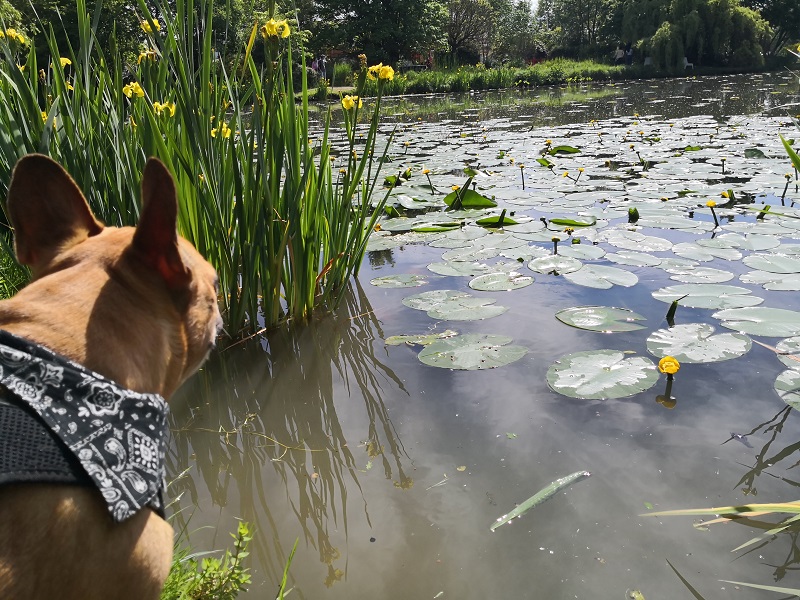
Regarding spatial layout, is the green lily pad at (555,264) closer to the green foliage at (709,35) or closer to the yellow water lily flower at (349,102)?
the yellow water lily flower at (349,102)

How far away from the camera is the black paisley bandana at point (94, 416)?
0.82 metres

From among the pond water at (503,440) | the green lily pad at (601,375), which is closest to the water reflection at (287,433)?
the pond water at (503,440)

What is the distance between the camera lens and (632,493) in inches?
62.7

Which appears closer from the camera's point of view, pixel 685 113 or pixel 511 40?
pixel 685 113

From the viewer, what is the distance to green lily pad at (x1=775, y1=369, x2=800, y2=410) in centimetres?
183

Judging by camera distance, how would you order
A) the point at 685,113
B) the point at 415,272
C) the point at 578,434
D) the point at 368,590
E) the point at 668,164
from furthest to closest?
the point at 685,113 → the point at 668,164 → the point at 415,272 → the point at 578,434 → the point at 368,590

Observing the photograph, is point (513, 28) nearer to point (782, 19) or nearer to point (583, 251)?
point (782, 19)

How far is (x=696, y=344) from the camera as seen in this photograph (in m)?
2.24

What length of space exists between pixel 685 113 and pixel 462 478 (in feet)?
32.6

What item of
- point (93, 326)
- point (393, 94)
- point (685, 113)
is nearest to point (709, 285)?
point (93, 326)

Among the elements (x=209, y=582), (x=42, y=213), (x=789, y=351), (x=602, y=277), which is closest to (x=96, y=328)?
(x=42, y=213)

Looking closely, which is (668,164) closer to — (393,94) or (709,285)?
(709,285)

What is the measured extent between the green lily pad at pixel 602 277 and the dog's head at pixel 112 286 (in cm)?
213

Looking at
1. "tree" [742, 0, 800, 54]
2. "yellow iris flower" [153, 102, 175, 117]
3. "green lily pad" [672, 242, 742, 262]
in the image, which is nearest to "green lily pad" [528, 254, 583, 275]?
"green lily pad" [672, 242, 742, 262]
